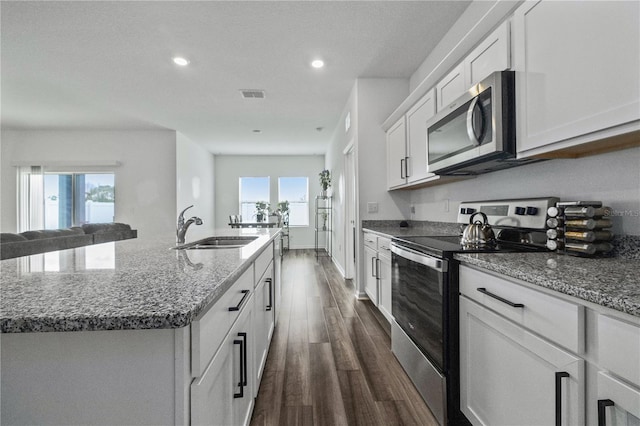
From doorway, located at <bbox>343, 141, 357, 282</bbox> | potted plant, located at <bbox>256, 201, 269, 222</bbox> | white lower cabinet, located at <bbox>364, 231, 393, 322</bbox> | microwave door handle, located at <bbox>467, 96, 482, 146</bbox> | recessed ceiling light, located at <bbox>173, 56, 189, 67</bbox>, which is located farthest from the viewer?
potted plant, located at <bbox>256, 201, 269, 222</bbox>

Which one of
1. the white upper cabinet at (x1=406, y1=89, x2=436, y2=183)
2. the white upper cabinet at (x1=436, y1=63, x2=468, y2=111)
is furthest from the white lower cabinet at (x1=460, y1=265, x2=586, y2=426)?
the white upper cabinet at (x1=406, y1=89, x2=436, y2=183)

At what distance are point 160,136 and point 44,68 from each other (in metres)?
2.76

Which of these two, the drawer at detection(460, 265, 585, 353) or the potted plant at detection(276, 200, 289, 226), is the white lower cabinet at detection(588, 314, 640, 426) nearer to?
the drawer at detection(460, 265, 585, 353)

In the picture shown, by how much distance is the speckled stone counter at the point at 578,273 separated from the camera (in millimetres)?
740

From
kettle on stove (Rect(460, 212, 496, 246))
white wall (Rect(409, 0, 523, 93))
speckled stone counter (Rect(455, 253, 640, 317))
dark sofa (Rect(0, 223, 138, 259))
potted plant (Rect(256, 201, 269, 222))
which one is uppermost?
white wall (Rect(409, 0, 523, 93))

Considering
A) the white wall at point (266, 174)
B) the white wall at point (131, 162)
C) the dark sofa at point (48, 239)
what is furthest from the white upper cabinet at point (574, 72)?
the white wall at point (266, 174)

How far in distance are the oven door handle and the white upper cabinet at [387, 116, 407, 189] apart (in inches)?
48.2

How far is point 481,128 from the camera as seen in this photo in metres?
1.63

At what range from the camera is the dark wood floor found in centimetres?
154

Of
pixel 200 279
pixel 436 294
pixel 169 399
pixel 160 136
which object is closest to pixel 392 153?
pixel 436 294

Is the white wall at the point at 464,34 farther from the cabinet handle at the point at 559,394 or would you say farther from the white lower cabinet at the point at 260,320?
the white lower cabinet at the point at 260,320

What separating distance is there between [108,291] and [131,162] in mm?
6575

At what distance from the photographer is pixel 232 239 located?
2367 millimetres

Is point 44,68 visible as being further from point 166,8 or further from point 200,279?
point 200,279
